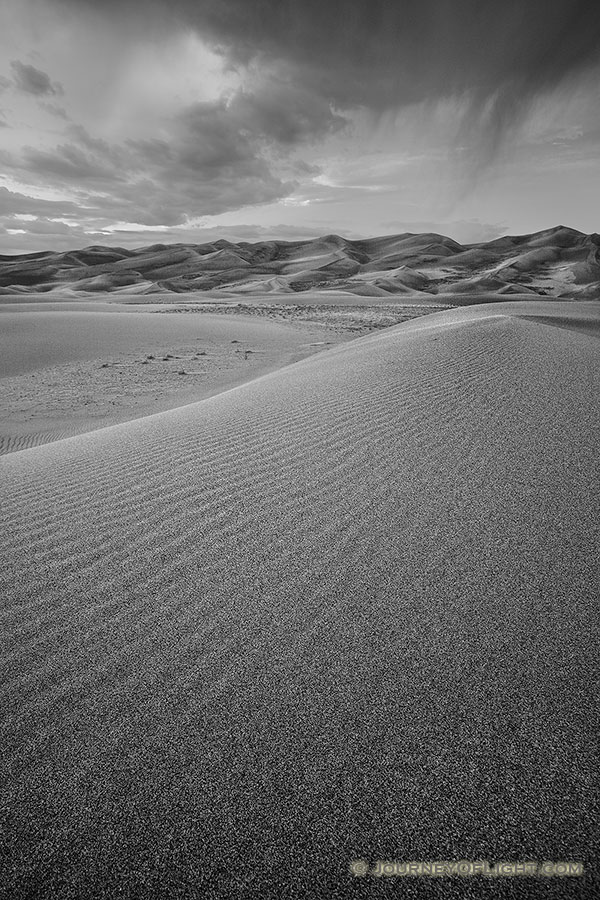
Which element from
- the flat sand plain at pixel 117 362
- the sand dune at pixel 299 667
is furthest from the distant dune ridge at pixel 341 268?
the sand dune at pixel 299 667

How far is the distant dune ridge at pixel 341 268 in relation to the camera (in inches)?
2298

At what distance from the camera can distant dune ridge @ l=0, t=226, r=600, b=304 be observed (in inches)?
2298

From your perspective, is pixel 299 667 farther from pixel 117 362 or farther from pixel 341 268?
pixel 341 268

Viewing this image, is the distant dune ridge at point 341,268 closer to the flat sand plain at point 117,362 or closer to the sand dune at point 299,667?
the flat sand plain at point 117,362

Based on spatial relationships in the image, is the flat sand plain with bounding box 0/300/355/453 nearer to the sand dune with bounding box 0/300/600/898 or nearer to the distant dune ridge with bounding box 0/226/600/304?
the sand dune with bounding box 0/300/600/898

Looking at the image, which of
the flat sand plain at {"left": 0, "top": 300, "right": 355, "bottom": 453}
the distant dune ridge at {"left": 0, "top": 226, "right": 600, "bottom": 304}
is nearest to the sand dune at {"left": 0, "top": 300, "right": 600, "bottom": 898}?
the flat sand plain at {"left": 0, "top": 300, "right": 355, "bottom": 453}

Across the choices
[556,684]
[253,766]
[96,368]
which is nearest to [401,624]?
[556,684]

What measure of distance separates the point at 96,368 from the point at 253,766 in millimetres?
11065

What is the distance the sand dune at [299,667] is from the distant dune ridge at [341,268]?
38.4 metres

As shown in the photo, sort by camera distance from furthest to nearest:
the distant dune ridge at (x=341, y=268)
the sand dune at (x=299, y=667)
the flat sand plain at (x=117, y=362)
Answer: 1. the distant dune ridge at (x=341, y=268)
2. the flat sand plain at (x=117, y=362)
3. the sand dune at (x=299, y=667)

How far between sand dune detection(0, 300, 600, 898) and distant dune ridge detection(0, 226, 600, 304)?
38444mm

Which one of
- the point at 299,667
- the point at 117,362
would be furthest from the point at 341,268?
the point at 299,667

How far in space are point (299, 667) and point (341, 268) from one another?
97030 millimetres

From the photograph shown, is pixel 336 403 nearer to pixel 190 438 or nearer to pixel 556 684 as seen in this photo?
pixel 190 438
